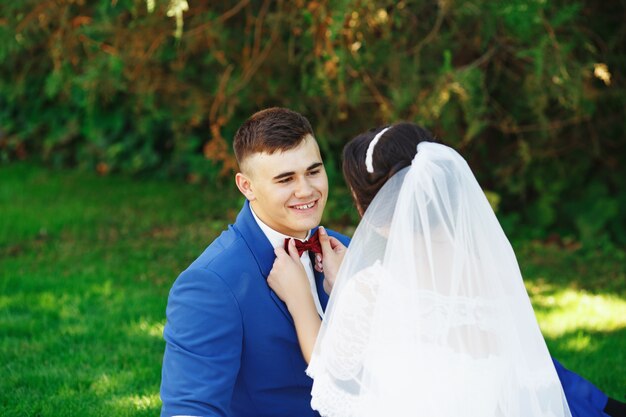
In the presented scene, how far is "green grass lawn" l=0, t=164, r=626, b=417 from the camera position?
4.19 meters

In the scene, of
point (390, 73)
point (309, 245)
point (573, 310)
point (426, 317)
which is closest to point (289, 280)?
point (309, 245)

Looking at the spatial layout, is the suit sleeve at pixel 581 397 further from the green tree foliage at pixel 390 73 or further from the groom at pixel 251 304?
the green tree foliage at pixel 390 73

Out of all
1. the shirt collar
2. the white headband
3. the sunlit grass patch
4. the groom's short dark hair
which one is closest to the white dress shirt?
the shirt collar

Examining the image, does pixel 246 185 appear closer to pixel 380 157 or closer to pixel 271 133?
pixel 271 133

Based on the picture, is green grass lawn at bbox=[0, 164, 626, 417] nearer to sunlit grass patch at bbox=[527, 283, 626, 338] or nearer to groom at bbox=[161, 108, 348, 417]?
sunlit grass patch at bbox=[527, 283, 626, 338]

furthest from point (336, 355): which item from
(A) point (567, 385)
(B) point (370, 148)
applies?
(A) point (567, 385)

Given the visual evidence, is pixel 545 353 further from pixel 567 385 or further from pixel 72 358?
pixel 72 358

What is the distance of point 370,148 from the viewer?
9.37 feet

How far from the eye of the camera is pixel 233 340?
2.86 metres

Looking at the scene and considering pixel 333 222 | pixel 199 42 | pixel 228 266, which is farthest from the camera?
pixel 333 222

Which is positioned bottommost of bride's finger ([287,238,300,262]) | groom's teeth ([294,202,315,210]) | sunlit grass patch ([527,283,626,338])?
sunlit grass patch ([527,283,626,338])

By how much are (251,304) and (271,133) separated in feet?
2.00

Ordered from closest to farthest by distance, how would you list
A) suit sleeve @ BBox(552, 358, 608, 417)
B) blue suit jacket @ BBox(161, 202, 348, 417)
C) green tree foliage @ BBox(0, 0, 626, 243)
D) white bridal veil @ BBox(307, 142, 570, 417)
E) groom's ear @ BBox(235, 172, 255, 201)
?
white bridal veil @ BBox(307, 142, 570, 417) → blue suit jacket @ BBox(161, 202, 348, 417) → groom's ear @ BBox(235, 172, 255, 201) → suit sleeve @ BBox(552, 358, 608, 417) → green tree foliage @ BBox(0, 0, 626, 243)

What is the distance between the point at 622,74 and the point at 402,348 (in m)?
5.41
